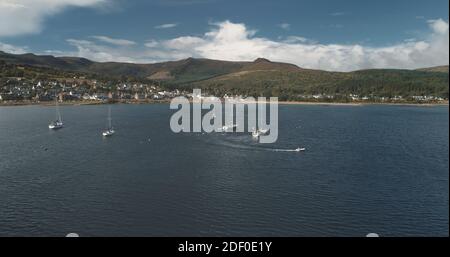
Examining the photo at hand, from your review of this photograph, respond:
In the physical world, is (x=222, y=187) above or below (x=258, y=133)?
below

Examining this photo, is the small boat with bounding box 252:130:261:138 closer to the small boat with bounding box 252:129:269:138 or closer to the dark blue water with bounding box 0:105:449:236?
the small boat with bounding box 252:129:269:138

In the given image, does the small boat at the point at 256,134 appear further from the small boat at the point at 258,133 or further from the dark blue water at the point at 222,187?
the dark blue water at the point at 222,187

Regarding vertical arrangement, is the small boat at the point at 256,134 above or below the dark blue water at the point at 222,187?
above

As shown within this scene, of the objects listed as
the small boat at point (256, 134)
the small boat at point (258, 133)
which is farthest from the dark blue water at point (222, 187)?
the small boat at point (258, 133)

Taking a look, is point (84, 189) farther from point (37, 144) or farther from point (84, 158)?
point (37, 144)

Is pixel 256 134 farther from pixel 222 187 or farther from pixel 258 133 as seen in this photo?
pixel 222 187

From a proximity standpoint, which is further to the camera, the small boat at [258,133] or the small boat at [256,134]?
the small boat at [258,133]

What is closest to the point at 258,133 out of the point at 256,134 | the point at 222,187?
the point at 256,134
